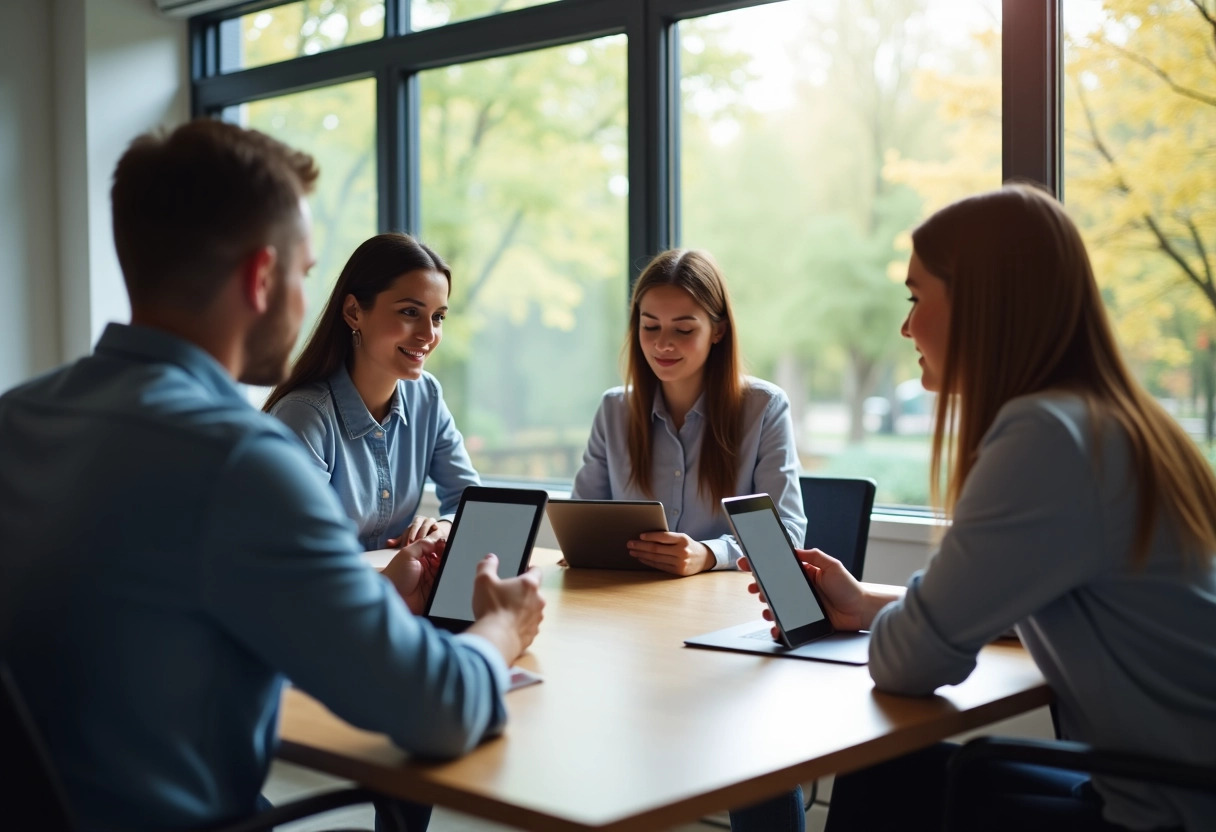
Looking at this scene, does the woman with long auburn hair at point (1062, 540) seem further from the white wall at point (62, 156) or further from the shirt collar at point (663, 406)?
the white wall at point (62, 156)

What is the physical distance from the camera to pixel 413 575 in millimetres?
2053

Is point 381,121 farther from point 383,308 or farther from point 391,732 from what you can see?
point 391,732

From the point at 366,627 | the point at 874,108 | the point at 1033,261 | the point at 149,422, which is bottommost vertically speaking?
the point at 366,627

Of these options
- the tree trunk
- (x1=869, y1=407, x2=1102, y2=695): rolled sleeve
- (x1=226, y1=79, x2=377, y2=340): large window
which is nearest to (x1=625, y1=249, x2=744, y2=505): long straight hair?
(x1=869, y1=407, x2=1102, y2=695): rolled sleeve

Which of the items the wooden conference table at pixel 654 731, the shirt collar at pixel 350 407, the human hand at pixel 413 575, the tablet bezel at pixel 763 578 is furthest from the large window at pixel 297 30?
the wooden conference table at pixel 654 731

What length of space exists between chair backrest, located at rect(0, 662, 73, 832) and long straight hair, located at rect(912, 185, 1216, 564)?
116cm

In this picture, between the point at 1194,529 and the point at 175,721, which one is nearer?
the point at 175,721

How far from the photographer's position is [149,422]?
118cm

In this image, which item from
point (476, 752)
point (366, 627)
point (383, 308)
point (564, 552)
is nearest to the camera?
point (366, 627)

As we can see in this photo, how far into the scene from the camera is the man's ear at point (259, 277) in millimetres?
1275

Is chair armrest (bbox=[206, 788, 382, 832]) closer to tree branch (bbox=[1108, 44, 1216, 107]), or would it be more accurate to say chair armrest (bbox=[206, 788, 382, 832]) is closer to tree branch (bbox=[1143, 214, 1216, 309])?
tree branch (bbox=[1143, 214, 1216, 309])

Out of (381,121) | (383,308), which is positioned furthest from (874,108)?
(383,308)

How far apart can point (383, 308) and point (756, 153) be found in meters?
4.25

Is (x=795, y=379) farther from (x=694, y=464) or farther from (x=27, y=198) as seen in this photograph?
(x=694, y=464)
